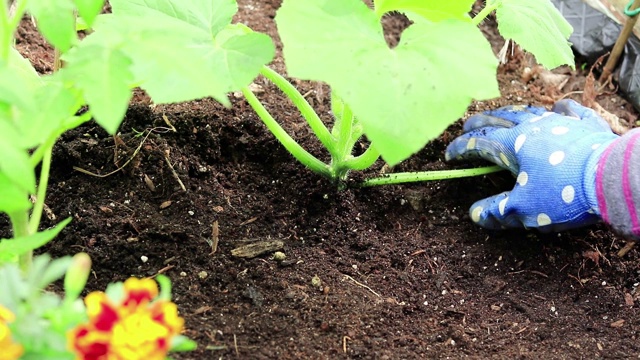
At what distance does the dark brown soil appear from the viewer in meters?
1.30

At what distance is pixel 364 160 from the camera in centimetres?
150

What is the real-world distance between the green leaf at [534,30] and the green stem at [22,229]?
3.42 ft

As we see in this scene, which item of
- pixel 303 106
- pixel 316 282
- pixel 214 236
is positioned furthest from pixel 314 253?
pixel 303 106

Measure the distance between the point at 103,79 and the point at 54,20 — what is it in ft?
0.40

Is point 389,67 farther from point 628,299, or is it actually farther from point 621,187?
point 628,299

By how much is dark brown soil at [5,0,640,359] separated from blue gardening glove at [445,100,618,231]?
3.5 inches

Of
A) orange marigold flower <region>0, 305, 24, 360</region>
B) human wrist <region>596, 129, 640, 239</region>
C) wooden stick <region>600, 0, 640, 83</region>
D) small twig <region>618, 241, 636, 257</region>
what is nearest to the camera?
orange marigold flower <region>0, 305, 24, 360</region>

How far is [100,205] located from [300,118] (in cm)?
60

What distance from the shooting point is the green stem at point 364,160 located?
1463 mm

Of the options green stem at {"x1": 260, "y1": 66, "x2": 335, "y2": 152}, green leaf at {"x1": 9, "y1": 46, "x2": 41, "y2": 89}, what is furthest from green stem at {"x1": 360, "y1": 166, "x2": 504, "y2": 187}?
green leaf at {"x1": 9, "y1": 46, "x2": 41, "y2": 89}

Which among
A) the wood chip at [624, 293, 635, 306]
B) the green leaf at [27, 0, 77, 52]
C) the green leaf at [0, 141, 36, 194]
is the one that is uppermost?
the green leaf at [27, 0, 77, 52]

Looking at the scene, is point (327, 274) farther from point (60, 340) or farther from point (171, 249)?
point (60, 340)

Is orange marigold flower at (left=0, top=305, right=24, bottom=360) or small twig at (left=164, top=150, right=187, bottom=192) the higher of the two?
orange marigold flower at (left=0, top=305, right=24, bottom=360)

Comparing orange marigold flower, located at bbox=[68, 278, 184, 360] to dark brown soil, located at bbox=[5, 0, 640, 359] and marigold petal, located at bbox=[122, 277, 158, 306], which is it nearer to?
marigold petal, located at bbox=[122, 277, 158, 306]
